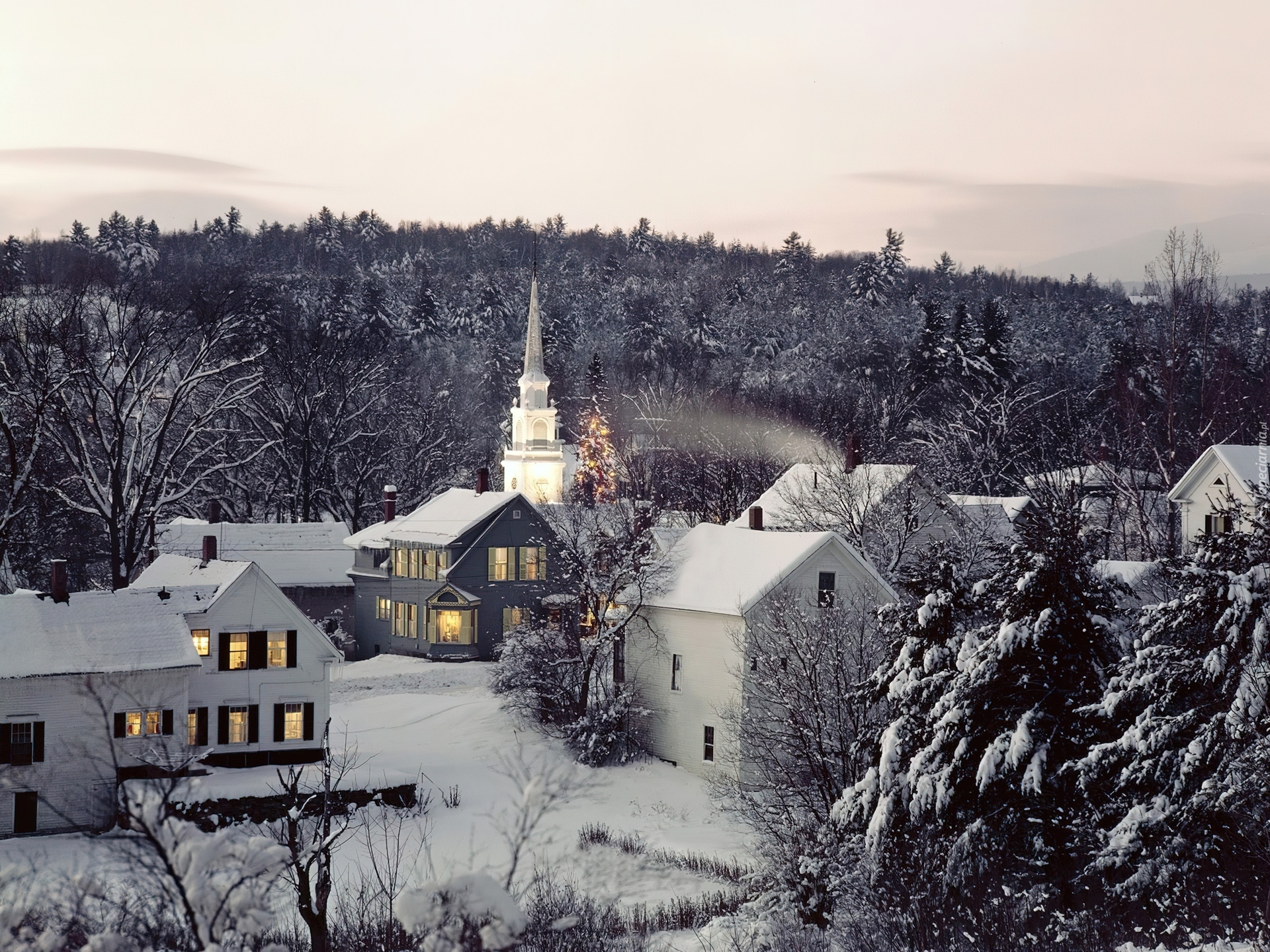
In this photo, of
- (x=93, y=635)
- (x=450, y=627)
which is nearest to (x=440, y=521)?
(x=450, y=627)

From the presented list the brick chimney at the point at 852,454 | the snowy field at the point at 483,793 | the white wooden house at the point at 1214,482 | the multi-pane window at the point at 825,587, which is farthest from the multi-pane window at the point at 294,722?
the white wooden house at the point at 1214,482

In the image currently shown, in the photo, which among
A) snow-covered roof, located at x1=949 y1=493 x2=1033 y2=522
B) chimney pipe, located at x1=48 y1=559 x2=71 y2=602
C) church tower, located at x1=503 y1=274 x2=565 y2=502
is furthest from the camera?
church tower, located at x1=503 y1=274 x2=565 y2=502

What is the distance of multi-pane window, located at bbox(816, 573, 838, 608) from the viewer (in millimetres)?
36406

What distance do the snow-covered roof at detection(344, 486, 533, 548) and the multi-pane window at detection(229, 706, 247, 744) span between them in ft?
56.8

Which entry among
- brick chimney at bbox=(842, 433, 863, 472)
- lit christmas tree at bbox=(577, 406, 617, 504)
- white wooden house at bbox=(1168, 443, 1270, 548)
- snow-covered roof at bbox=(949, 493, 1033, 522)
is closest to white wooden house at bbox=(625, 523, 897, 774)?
brick chimney at bbox=(842, 433, 863, 472)

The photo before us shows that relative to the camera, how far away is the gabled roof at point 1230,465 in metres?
41.5

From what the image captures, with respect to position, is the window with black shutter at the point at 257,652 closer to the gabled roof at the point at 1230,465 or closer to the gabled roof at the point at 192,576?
the gabled roof at the point at 192,576

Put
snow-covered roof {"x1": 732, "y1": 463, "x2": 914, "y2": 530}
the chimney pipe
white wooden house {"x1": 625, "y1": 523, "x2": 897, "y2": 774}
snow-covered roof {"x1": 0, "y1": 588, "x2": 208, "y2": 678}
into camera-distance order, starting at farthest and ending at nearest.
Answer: snow-covered roof {"x1": 732, "y1": 463, "x2": 914, "y2": 530}
white wooden house {"x1": 625, "y1": 523, "x2": 897, "y2": 774}
the chimney pipe
snow-covered roof {"x1": 0, "y1": 588, "x2": 208, "y2": 678}

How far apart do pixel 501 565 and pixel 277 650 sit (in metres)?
17.8

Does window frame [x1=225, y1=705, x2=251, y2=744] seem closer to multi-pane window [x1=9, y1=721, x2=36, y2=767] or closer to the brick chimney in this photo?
multi-pane window [x1=9, y1=721, x2=36, y2=767]

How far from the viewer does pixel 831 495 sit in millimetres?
43969

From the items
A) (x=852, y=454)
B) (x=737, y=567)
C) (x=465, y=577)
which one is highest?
(x=852, y=454)

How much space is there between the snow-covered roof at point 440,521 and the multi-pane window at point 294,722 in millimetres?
16632

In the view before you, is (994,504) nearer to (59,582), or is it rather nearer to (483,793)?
(483,793)
